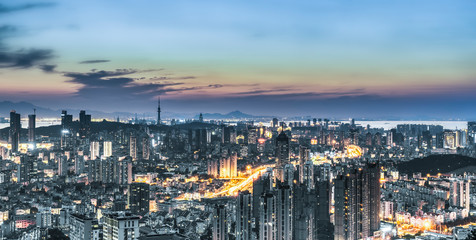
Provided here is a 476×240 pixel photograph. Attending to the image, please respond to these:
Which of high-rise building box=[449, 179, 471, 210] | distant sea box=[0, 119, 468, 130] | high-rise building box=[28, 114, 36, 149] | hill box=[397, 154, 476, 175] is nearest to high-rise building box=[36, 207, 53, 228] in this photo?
high-rise building box=[449, 179, 471, 210]

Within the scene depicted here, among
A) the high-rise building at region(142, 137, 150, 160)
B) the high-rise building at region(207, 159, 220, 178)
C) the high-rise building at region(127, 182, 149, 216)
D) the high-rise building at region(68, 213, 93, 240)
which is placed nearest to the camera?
the high-rise building at region(68, 213, 93, 240)

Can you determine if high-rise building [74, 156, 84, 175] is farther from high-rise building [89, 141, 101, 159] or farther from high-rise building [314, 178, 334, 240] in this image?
high-rise building [314, 178, 334, 240]

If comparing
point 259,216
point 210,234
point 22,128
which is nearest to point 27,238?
point 210,234

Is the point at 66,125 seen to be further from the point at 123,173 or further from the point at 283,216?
the point at 283,216

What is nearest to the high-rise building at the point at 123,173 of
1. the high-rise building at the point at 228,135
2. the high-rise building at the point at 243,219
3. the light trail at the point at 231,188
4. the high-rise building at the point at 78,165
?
the high-rise building at the point at 78,165

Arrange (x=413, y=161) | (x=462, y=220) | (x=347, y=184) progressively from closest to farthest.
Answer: (x=347, y=184)
(x=462, y=220)
(x=413, y=161)

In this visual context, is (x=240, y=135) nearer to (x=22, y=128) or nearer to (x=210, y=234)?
(x=22, y=128)

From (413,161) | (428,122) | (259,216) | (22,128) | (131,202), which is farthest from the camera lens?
(428,122)
